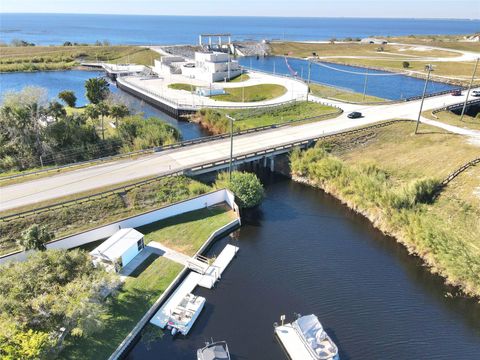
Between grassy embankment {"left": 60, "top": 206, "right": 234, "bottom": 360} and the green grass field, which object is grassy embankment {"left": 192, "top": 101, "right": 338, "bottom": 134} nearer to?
grassy embankment {"left": 60, "top": 206, "right": 234, "bottom": 360}

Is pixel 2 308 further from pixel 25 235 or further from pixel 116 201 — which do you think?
pixel 116 201

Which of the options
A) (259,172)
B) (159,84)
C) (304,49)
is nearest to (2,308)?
(259,172)

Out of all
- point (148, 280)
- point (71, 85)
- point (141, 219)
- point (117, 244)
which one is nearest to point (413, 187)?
point (148, 280)

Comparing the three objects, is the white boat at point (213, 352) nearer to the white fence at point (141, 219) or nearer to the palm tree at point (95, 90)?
the white fence at point (141, 219)

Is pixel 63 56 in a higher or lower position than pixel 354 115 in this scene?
higher

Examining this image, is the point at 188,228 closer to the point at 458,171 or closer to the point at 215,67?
the point at 458,171

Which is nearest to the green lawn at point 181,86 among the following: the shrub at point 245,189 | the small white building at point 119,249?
the shrub at point 245,189

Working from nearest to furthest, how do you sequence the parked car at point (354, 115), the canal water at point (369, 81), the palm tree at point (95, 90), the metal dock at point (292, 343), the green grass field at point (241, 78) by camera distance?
the metal dock at point (292, 343) < the parked car at point (354, 115) < the palm tree at point (95, 90) < the canal water at point (369, 81) < the green grass field at point (241, 78)
